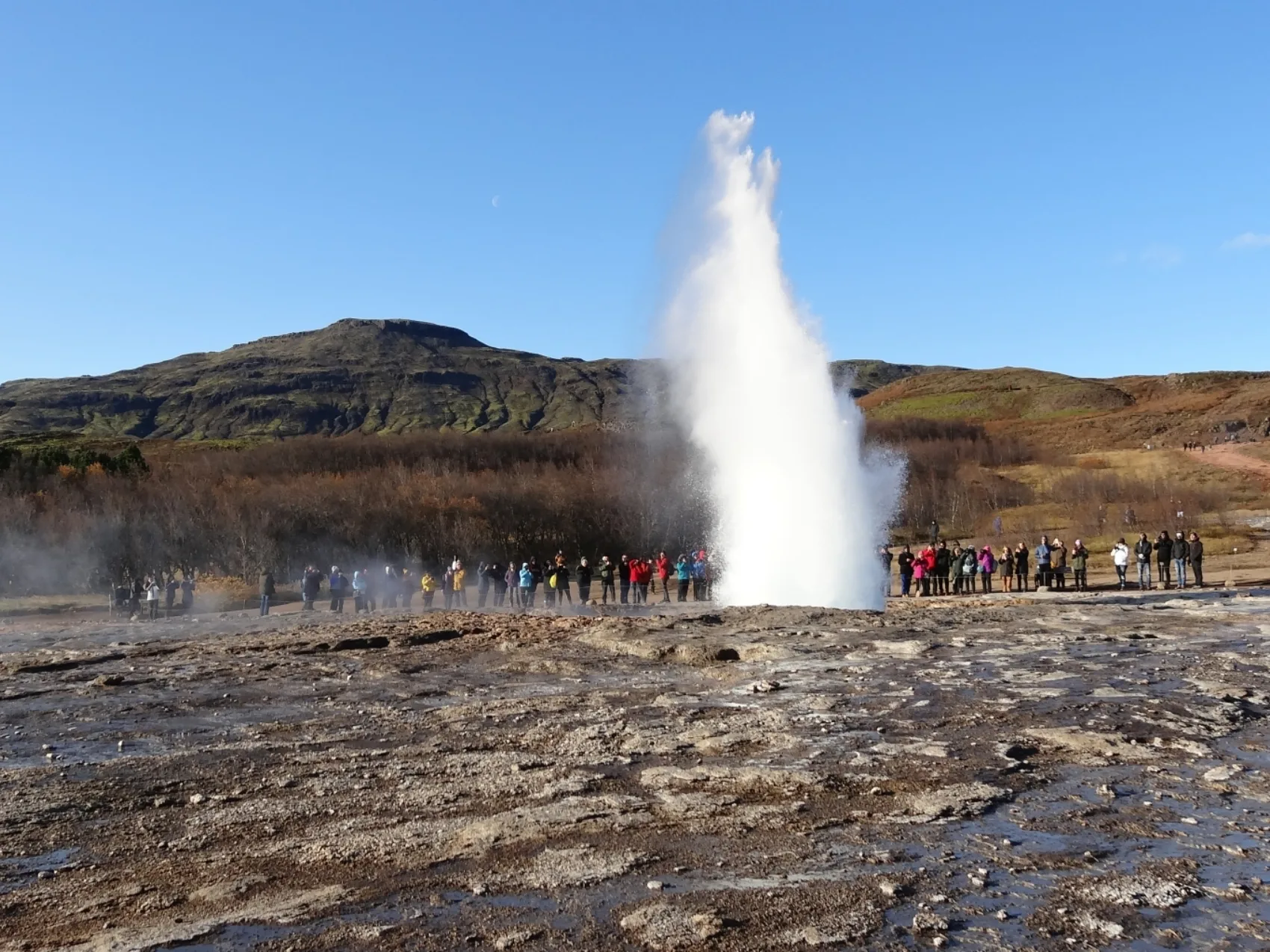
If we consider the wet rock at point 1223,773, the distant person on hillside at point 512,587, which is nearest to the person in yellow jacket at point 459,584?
the distant person on hillside at point 512,587

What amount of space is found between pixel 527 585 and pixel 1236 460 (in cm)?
6531

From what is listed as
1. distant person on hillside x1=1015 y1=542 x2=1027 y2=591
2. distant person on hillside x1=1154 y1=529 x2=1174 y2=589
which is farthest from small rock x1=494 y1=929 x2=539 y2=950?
distant person on hillside x1=1154 y1=529 x2=1174 y2=589

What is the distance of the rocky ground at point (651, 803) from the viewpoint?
585 centimetres

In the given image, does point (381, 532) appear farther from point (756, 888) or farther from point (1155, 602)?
point (756, 888)

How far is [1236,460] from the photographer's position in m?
78.1

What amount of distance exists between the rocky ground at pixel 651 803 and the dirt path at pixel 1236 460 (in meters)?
64.7

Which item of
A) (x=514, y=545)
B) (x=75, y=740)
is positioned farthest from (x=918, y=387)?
(x=75, y=740)

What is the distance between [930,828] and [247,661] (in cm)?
1282

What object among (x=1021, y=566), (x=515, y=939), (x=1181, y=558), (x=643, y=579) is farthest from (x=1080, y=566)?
(x=515, y=939)

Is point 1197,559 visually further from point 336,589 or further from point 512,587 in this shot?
point 336,589

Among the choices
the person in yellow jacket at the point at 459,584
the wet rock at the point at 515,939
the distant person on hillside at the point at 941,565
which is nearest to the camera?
the wet rock at the point at 515,939

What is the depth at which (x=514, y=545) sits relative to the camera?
55781 mm

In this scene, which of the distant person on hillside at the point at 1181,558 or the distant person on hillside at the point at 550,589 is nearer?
the distant person on hillside at the point at 1181,558

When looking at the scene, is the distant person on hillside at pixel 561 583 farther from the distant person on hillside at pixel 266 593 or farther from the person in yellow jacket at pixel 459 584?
the distant person on hillside at pixel 266 593
